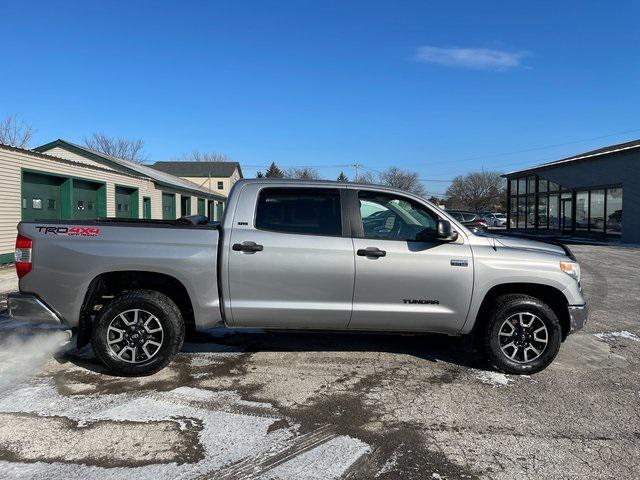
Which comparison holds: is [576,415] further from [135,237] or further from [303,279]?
[135,237]

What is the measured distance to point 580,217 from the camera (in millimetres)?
27375

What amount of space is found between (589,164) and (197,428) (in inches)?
1055

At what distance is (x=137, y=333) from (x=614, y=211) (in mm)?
24869

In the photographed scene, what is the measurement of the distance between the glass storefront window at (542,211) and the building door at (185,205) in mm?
23454

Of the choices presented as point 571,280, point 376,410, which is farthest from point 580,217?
point 376,410

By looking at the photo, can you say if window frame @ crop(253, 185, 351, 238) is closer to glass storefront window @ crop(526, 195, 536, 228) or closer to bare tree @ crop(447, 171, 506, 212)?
glass storefront window @ crop(526, 195, 536, 228)

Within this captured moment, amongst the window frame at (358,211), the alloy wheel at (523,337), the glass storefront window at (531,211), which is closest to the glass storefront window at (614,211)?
the glass storefront window at (531,211)

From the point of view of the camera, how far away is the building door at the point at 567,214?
28370 mm

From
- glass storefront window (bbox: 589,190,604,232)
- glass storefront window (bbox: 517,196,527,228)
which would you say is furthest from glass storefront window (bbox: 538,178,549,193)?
glass storefront window (bbox: 589,190,604,232)

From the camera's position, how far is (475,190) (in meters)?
87.9

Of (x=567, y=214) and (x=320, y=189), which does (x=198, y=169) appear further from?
(x=320, y=189)

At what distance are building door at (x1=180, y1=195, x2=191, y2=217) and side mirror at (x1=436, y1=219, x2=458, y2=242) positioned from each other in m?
31.0

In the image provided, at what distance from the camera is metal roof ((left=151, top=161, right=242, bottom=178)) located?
72000 millimetres

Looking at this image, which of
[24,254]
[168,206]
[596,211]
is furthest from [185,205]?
[24,254]
